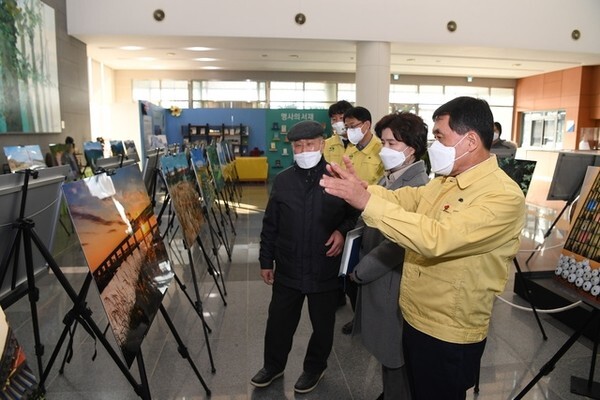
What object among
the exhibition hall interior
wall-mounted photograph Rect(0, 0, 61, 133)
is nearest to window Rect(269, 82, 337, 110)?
the exhibition hall interior

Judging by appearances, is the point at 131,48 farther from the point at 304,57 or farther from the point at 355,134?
the point at 355,134

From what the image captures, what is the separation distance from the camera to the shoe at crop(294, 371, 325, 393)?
2549mm

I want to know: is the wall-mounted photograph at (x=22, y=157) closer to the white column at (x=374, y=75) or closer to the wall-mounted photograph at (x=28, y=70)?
the wall-mounted photograph at (x=28, y=70)

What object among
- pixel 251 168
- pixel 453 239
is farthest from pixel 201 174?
pixel 251 168

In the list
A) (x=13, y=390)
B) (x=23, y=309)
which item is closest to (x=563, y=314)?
(x=13, y=390)

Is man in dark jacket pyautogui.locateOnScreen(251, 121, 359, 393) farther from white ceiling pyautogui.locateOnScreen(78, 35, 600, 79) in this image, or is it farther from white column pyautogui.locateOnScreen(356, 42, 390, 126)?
white ceiling pyautogui.locateOnScreen(78, 35, 600, 79)

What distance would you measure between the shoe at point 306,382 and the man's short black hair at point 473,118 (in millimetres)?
1761

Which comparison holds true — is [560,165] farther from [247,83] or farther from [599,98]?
[247,83]

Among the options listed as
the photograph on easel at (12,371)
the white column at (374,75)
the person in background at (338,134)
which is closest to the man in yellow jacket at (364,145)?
the person in background at (338,134)

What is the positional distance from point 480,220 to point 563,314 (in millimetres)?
2869

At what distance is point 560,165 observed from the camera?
445 centimetres

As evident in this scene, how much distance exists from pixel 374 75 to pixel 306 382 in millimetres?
8125

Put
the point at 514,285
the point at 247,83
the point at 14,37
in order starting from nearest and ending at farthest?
1. the point at 514,285
2. the point at 14,37
3. the point at 247,83

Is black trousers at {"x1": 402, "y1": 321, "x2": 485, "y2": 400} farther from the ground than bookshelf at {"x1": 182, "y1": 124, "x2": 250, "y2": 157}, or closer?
closer
